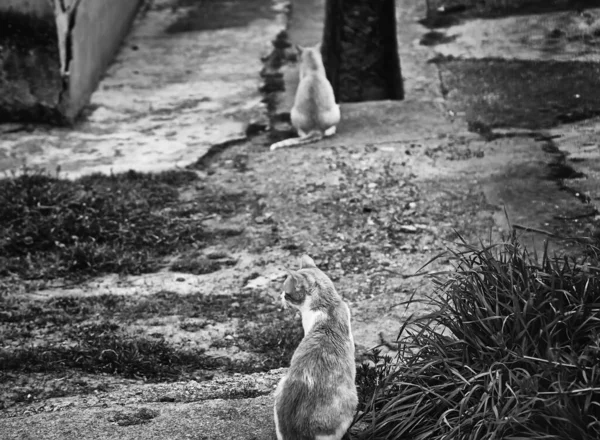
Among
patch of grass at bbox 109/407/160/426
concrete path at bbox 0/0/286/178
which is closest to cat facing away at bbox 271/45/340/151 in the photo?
concrete path at bbox 0/0/286/178

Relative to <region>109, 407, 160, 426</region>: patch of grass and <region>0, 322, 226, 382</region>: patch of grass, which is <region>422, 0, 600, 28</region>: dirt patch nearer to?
<region>0, 322, 226, 382</region>: patch of grass

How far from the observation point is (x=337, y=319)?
4223 mm

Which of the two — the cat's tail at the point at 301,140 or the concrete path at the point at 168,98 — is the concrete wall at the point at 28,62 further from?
the cat's tail at the point at 301,140

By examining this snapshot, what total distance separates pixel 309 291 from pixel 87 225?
9.54 feet

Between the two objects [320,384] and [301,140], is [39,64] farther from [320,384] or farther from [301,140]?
[320,384]

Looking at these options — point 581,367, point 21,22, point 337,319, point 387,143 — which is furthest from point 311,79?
point 581,367

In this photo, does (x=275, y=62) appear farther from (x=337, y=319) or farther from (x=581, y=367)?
(x=581, y=367)

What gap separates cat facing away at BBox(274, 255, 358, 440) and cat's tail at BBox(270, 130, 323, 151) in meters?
4.06

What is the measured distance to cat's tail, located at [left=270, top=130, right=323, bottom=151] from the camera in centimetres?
821

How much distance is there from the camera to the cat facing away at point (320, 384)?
3.69 metres

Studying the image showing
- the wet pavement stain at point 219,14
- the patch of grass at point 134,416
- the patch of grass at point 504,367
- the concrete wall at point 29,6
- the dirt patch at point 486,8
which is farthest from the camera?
the wet pavement stain at point 219,14

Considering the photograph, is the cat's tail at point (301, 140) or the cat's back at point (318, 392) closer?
the cat's back at point (318, 392)

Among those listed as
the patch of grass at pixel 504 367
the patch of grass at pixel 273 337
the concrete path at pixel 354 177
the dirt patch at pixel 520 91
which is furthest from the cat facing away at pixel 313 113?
the patch of grass at pixel 504 367

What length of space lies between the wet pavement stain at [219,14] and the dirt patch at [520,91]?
3.00m
